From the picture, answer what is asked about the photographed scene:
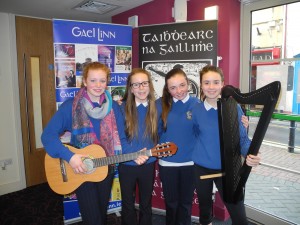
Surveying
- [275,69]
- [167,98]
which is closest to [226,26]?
[275,69]

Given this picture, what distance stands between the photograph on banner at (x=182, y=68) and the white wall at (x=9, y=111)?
6.62 feet

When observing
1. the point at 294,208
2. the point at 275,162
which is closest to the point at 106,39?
the point at 294,208

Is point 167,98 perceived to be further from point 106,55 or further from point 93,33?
point 93,33

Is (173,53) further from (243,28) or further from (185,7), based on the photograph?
(243,28)

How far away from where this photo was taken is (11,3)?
2951 millimetres

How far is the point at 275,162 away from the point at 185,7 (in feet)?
10.5

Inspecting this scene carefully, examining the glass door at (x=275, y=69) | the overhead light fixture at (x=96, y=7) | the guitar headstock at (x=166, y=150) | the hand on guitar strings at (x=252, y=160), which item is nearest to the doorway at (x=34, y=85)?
the overhead light fixture at (x=96, y=7)

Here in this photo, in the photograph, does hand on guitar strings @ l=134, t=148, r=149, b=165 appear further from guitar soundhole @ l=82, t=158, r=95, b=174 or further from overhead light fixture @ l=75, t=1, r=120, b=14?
overhead light fixture @ l=75, t=1, r=120, b=14

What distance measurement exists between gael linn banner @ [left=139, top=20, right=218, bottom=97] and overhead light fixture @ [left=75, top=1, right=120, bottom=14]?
2.47 ft

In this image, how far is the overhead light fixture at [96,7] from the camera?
3061mm

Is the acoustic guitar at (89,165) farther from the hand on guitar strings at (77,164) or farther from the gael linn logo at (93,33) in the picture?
the gael linn logo at (93,33)

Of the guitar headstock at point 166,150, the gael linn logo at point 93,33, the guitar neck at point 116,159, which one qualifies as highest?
the gael linn logo at point 93,33

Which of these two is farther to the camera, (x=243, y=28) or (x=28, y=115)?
(x=28, y=115)

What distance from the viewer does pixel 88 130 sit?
1729mm
